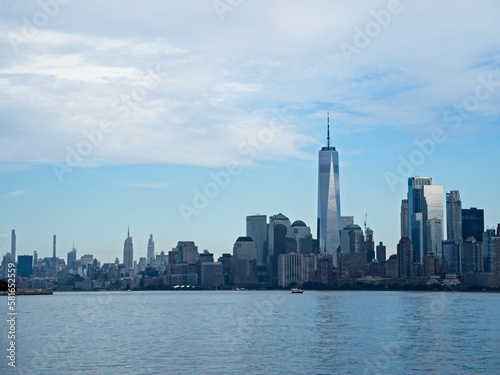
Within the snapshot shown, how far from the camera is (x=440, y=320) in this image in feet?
441

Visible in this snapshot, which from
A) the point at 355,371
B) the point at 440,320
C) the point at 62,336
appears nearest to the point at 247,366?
the point at 355,371

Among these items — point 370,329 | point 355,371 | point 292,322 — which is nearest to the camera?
point 355,371

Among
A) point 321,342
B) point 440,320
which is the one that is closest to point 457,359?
point 321,342

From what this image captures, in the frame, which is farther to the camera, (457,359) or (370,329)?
(370,329)

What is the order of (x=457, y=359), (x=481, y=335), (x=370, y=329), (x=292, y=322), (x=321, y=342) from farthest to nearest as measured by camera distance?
1. (x=292, y=322)
2. (x=370, y=329)
3. (x=481, y=335)
4. (x=321, y=342)
5. (x=457, y=359)

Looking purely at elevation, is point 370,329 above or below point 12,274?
below

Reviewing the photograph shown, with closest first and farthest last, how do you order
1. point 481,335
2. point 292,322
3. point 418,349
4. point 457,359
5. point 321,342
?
point 457,359
point 418,349
point 321,342
point 481,335
point 292,322

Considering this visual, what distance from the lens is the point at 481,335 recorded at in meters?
103

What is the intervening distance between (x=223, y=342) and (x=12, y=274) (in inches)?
1369

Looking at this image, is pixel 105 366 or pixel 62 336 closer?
pixel 105 366

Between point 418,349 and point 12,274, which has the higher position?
point 12,274

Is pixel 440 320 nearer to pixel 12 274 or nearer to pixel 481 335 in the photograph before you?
pixel 481 335

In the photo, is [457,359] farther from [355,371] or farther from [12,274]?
[12,274]

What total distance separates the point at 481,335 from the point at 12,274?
64.1 metres
